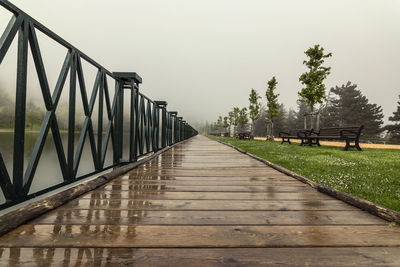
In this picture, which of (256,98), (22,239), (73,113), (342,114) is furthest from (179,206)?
(342,114)

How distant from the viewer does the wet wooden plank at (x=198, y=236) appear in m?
1.08

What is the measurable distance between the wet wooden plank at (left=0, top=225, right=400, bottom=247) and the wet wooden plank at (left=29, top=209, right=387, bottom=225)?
63 millimetres

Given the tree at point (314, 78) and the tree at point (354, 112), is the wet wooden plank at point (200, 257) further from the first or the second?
the tree at point (354, 112)

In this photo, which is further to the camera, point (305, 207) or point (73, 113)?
point (73, 113)

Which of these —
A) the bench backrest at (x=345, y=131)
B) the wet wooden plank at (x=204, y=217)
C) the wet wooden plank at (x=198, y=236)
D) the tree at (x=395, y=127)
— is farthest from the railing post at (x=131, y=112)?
the tree at (x=395, y=127)

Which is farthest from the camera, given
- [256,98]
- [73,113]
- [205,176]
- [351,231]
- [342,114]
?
[342,114]

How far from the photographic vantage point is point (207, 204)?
65.8 inches

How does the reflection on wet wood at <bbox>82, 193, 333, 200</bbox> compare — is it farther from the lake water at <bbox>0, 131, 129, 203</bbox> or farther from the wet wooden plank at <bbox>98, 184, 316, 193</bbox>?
the lake water at <bbox>0, 131, 129, 203</bbox>

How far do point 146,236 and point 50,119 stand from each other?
121 cm

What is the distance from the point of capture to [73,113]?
6.64ft

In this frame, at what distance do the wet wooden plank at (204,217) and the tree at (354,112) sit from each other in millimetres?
42306

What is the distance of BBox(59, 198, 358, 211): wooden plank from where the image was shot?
62.5 inches

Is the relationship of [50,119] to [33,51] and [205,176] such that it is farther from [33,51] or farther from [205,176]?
[205,176]

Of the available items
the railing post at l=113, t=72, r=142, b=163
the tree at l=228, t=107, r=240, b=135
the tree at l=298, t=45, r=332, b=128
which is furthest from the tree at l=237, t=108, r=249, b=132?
the railing post at l=113, t=72, r=142, b=163
